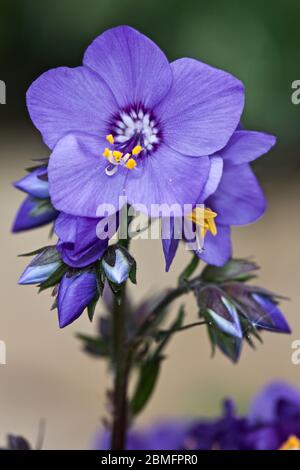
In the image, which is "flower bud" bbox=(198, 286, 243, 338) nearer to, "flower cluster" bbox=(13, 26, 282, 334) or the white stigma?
"flower cluster" bbox=(13, 26, 282, 334)

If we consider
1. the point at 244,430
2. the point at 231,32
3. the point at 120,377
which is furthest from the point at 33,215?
the point at 231,32

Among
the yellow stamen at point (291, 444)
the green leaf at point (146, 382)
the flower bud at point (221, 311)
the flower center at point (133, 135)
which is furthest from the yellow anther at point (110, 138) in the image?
the yellow stamen at point (291, 444)

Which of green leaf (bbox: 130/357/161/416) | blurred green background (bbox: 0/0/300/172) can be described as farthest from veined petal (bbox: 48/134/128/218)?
blurred green background (bbox: 0/0/300/172)

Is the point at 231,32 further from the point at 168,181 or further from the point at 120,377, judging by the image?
the point at 168,181

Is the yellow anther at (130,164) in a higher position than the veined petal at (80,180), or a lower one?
higher

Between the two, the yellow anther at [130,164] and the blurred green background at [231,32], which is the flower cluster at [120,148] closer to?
the yellow anther at [130,164]

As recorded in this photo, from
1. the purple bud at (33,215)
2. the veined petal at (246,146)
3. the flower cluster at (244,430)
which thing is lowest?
the flower cluster at (244,430)
